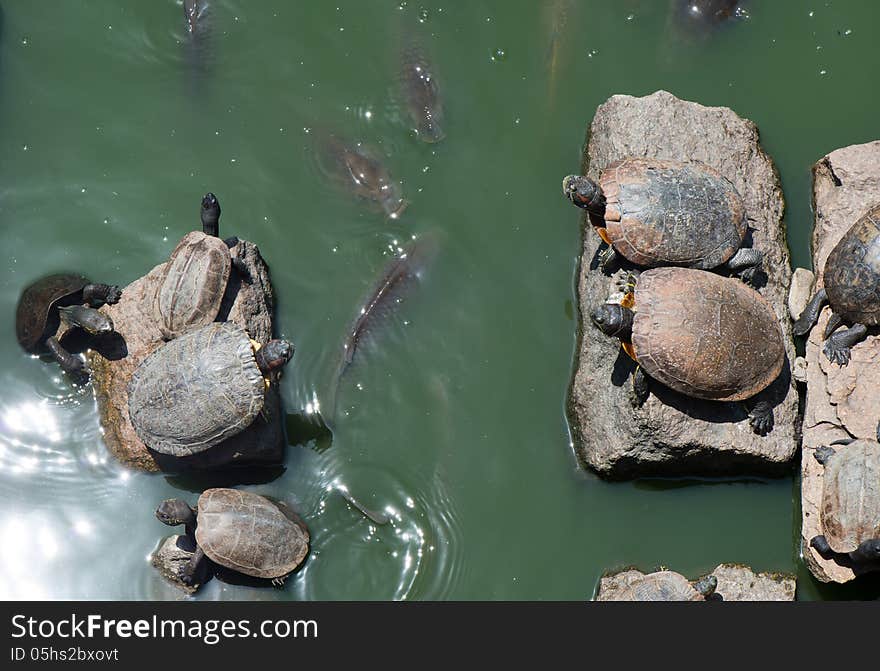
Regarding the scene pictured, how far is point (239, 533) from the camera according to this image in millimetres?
6613

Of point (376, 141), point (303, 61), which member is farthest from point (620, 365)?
point (303, 61)

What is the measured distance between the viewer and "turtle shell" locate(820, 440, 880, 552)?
21.9ft

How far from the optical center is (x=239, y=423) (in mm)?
6570

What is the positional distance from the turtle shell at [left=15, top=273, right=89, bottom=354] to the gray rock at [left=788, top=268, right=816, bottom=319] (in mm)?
5787

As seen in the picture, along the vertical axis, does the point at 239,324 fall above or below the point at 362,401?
above

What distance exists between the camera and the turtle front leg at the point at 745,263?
23.1ft

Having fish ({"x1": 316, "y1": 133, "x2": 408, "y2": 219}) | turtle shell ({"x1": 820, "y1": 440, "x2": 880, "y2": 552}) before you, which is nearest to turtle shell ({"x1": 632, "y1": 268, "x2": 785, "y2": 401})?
turtle shell ({"x1": 820, "y1": 440, "x2": 880, "y2": 552})

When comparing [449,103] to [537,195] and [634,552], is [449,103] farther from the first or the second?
[634,552]

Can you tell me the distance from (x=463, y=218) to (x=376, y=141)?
1.02 meters

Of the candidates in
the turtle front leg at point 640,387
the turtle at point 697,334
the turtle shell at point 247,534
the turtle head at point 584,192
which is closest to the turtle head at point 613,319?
the turtle at point 697,334

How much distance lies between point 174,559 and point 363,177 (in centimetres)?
345

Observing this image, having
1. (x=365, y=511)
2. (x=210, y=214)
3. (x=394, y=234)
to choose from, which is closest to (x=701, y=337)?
(x=394, y=234)

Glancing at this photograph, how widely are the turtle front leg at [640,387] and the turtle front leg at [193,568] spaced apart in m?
3.49

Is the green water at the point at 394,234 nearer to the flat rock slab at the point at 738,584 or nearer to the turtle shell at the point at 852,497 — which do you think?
the flat rock slab at the point at 738,584
